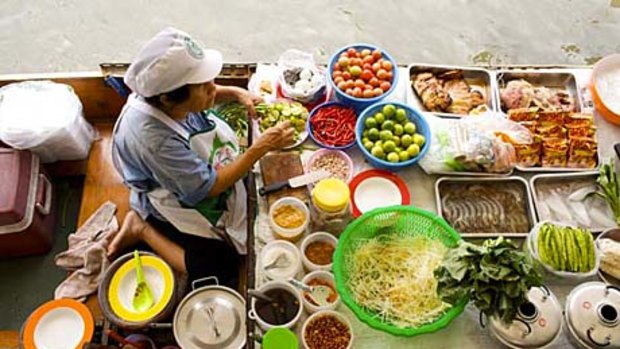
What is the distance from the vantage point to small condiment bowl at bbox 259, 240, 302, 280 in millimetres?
2021

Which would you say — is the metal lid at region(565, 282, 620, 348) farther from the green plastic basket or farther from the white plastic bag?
the white plastic bag

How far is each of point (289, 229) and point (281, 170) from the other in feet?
0.82

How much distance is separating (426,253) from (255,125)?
830 mm

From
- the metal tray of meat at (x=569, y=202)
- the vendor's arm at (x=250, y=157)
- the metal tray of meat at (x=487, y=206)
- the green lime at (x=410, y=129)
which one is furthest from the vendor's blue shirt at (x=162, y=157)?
Result: the metal tray of meat at (x=569, y=202)

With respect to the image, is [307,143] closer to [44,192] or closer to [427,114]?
[427,114]

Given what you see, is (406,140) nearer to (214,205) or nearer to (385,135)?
(385,135)

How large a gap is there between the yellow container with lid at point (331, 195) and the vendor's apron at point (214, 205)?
0.39 m

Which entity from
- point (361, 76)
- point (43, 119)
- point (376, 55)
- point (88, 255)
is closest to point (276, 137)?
point (361, 76)

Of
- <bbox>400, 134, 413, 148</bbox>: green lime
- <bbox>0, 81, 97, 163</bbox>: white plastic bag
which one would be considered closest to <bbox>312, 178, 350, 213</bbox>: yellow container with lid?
<bbox>400, 134, 413, 148</bbox>: green lime

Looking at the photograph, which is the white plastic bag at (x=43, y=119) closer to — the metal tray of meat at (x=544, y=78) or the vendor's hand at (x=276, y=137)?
the vendor's hand at (x=276, y=137)

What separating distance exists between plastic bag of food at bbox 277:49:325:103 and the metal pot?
109 centimetres

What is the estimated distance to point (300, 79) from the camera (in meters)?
2.44

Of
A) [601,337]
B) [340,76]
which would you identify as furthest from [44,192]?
[601,337]

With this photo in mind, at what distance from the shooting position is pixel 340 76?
2.44 meters
